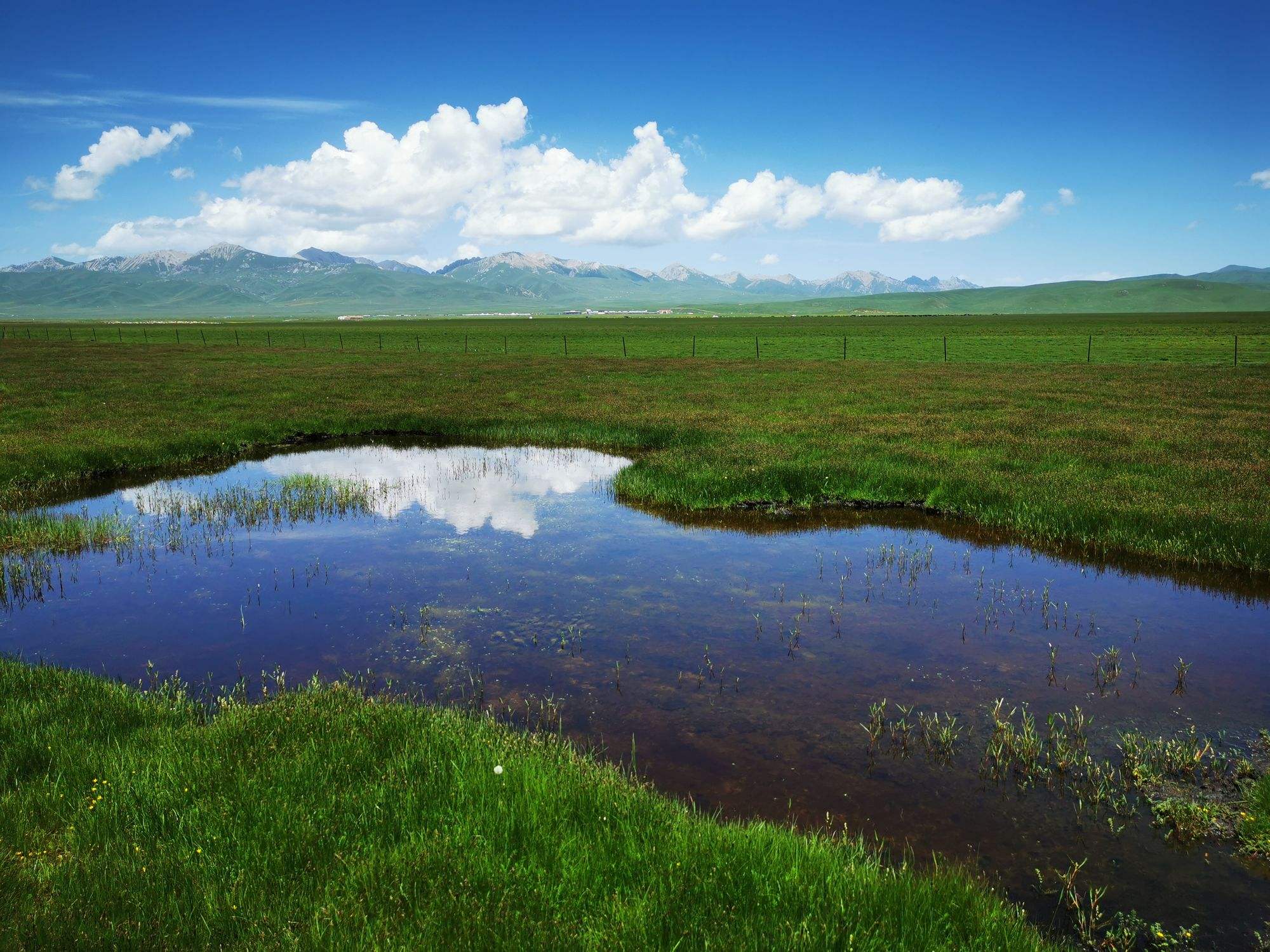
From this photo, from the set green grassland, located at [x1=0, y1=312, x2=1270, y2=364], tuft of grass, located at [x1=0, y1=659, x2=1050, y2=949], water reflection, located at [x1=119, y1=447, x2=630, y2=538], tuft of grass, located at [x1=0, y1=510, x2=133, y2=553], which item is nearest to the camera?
tuft of grass, located at [x1=0, y1=659, x2=1050, y2=949]

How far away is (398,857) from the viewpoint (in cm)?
582

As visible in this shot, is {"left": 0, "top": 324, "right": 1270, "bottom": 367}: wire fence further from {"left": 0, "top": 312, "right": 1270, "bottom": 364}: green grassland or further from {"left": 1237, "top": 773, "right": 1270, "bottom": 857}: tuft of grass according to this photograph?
{"left": 1237, "top": 773, "right": 1270, "bottom": 857}: tuft of grass

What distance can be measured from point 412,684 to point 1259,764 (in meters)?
10.2

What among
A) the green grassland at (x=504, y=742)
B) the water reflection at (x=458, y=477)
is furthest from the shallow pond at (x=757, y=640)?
the green grassland at (x=504, y=742)

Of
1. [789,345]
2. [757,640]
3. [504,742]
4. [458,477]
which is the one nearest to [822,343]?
[789,345]

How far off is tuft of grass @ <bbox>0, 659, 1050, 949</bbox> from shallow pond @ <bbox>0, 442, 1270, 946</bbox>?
1.46m

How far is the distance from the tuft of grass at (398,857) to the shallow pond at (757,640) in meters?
1.46

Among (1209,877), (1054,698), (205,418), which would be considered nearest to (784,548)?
(1054,698)

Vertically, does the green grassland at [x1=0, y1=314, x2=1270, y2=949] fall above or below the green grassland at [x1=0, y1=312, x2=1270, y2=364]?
below

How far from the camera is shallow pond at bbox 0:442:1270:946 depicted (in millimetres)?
7785

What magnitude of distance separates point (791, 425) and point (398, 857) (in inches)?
1034

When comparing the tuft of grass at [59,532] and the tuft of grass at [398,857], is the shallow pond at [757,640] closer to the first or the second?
the tuft of grass at [59,532]

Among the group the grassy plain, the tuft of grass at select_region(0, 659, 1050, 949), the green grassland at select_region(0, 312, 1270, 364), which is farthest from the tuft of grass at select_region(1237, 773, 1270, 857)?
the green grassland at select_region(0, 312, 1270, 364)

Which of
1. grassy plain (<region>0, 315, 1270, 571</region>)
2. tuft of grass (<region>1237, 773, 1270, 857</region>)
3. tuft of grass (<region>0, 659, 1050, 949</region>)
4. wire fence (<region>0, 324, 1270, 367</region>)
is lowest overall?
tuft of grass (<region>1237, 773, 1270, 857</region>)
